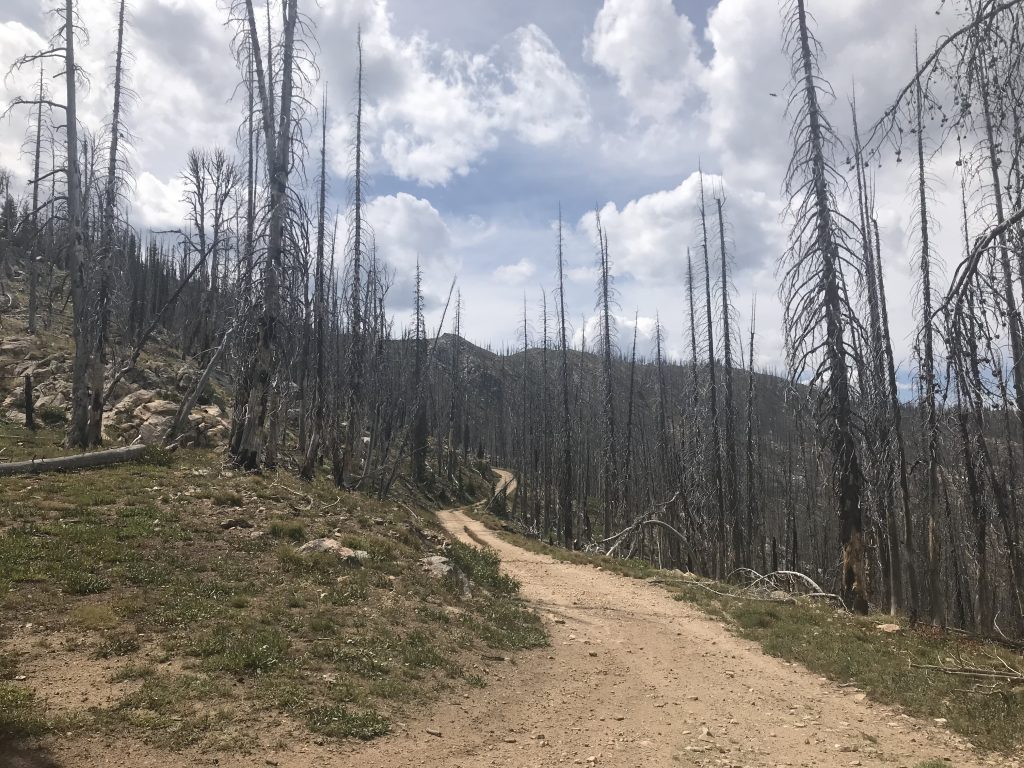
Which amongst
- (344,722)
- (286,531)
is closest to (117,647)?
(344,722)

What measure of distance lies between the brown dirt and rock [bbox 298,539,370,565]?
316 centimetres

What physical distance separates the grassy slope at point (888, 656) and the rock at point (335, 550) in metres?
6.98

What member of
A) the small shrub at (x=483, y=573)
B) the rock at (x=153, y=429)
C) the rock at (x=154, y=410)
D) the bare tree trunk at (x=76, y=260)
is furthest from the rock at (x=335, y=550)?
the rock at (x=154, y=410)

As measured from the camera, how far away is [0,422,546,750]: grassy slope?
5.21m

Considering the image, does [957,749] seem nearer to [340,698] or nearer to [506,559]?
[340,698]

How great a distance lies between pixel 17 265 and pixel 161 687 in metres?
64.3

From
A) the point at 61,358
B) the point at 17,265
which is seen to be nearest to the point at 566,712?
the point at 61,358

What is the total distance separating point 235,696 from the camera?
18.1 ft

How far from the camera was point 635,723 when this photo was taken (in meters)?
6.59

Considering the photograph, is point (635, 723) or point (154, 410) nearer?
point (635, 723)

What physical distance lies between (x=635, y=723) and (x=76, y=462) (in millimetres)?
12863

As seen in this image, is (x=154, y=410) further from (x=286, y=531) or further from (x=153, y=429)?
(x=286, y=531)

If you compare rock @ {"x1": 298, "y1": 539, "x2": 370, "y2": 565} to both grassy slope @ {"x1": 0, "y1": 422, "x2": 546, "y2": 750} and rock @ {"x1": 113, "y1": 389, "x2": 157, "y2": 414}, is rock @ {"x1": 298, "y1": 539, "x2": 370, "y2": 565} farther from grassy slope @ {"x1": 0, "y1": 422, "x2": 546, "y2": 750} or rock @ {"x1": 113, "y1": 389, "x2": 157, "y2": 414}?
rock @ {"x1": 113, "y1": 389, "x2": 157, "y2": 414}

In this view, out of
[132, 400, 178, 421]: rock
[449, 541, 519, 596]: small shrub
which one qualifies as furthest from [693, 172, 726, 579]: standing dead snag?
[132, 400, 178, 421]: rock
